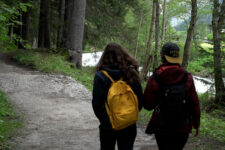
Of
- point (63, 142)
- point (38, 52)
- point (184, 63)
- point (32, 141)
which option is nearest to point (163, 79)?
point (63, 142)

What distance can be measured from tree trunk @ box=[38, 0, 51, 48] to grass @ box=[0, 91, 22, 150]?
10.7 m

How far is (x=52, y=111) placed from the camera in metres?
7.42

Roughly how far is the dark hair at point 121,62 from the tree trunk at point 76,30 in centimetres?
1189

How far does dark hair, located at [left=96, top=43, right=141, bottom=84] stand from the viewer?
9.52ft

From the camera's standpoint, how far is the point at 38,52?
51.0 ft

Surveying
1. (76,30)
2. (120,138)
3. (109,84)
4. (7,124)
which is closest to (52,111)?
(7,124)

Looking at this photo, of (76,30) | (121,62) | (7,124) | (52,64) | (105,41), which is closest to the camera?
(121,62)

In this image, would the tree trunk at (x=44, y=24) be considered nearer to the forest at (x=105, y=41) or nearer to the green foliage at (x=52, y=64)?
the forest at (x=105, y=41)

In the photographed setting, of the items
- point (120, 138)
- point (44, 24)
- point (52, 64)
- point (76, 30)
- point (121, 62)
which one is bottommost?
point (120, 138)

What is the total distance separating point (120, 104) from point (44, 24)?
52.4 ft

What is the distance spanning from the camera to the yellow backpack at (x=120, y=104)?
9.22 feet

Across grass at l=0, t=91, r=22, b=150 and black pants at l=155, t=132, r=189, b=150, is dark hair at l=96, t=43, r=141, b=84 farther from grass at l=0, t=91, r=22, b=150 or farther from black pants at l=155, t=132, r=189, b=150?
grass at l=0, t=91, r=22, b=150

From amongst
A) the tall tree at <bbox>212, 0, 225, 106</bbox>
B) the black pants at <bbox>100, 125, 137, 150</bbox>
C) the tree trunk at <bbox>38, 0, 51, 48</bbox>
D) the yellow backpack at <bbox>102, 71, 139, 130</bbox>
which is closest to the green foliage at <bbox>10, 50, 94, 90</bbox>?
the tree trunk at <bbox>38, 0, 51, 48</bbox>

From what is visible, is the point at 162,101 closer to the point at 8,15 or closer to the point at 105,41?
the point at 8,15
